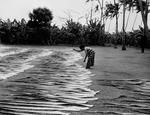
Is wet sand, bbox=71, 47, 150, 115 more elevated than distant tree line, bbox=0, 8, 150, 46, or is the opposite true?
distant tree line, bbox=0, 8, 150, 46

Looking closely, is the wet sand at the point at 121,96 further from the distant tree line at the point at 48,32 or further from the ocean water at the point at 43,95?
the distant tree line at the point at 48,32

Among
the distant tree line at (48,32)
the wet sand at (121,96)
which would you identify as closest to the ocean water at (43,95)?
the wet sand at (121,96)

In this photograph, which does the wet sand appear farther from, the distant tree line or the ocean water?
the distant tree line

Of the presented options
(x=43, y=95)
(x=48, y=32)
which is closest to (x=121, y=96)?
(x=43, y=95)

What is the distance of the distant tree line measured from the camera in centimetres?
4012

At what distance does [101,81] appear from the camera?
10406 mm

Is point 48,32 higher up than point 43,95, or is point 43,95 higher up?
point 48,32

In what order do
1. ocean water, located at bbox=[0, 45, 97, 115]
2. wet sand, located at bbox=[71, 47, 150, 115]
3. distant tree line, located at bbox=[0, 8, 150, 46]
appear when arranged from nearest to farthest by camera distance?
ocean water, located at bbox=[0, 45, 97, 115] → wet sand, located at bbox=[71, 47, 150, 115] → distant tree line, located at bbox=[0, 8, 150, 46]

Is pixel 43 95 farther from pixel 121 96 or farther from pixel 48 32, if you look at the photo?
pixel 48 32

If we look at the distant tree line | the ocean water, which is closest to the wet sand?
the ocean water

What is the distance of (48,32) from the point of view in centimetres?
4028

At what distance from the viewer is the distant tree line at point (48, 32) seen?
40.1m

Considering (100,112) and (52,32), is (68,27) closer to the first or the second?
(52,32)

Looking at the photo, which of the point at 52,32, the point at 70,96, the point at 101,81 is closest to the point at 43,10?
the point at 52,32
